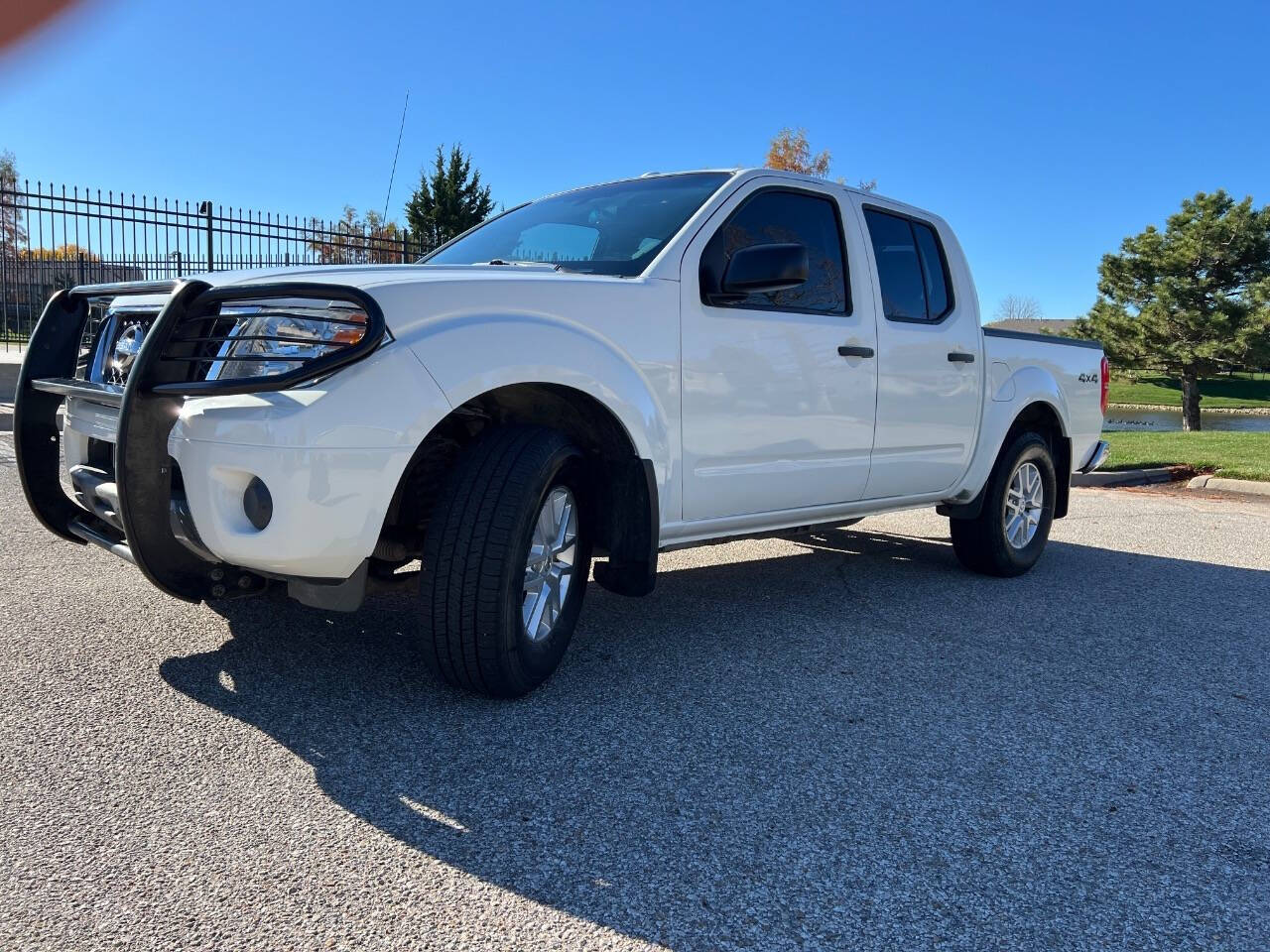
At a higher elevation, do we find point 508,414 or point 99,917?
point 508,414

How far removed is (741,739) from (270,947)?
1.53m

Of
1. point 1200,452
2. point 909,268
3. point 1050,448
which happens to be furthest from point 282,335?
point 1200,452

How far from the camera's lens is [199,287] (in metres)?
2.84

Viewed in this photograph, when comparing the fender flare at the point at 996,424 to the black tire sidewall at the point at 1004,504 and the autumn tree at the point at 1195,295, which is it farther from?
the autumn tree at the point at 1195,295

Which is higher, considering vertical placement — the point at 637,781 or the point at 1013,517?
the point at 1013,517

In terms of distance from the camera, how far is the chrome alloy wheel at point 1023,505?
571cm

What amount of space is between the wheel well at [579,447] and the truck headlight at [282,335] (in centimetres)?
53

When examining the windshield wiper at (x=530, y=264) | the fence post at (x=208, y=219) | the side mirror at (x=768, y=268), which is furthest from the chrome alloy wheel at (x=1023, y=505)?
the fence post at (x=208, y=219)

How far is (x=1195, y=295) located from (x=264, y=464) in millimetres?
38790

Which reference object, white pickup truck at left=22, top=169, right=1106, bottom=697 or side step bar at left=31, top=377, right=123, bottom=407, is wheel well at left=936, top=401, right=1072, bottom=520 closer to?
white pickup truck at left=22, top=169, right=1106, bottom=697

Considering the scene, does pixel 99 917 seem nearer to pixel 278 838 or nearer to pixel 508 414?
pixel 278 838

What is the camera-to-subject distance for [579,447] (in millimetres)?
3453

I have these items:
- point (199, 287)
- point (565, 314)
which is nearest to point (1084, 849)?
point (565, 314)

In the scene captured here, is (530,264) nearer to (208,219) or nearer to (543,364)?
(543,364)
